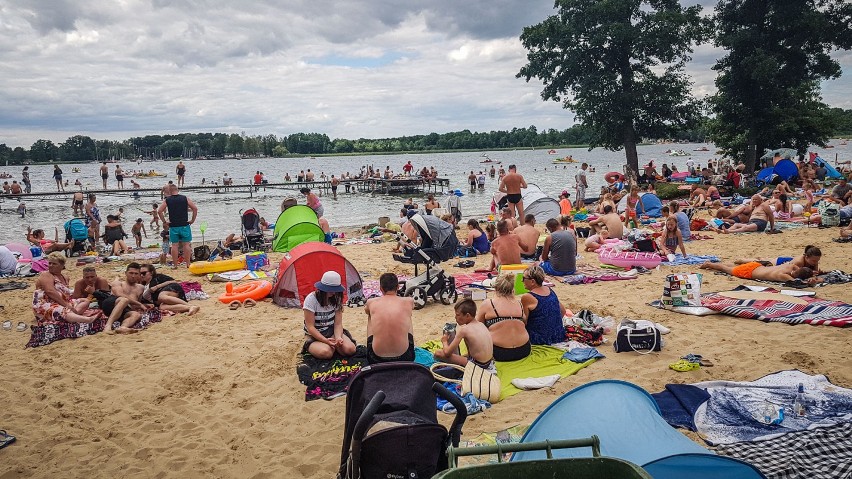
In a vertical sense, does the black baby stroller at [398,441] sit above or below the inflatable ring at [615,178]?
below

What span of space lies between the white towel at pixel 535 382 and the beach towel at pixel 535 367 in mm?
52

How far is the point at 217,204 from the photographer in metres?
30.2

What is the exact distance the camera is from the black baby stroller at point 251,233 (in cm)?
1399

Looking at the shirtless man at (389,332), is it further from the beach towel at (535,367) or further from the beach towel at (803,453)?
the beach towel at (803,453)

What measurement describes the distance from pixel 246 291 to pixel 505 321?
198 inches

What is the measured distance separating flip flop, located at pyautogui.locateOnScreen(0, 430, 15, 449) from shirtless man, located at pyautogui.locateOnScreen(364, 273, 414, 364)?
313 cm

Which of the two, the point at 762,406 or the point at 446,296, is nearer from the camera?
the point at 762,406

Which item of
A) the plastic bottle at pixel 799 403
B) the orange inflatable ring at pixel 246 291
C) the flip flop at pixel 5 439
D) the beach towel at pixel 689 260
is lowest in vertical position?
the flip flop at pixel 5 439

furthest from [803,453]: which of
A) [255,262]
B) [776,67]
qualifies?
[776,67]

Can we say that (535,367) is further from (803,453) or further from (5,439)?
Result: (5,439)

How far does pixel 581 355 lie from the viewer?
5.96 m

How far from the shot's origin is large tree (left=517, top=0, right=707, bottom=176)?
76.1 ft

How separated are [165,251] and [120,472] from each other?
29.5 feet

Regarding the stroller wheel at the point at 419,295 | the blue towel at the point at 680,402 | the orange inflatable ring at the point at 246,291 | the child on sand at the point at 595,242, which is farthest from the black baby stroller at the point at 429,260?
the child on sand at the point at 595,242
